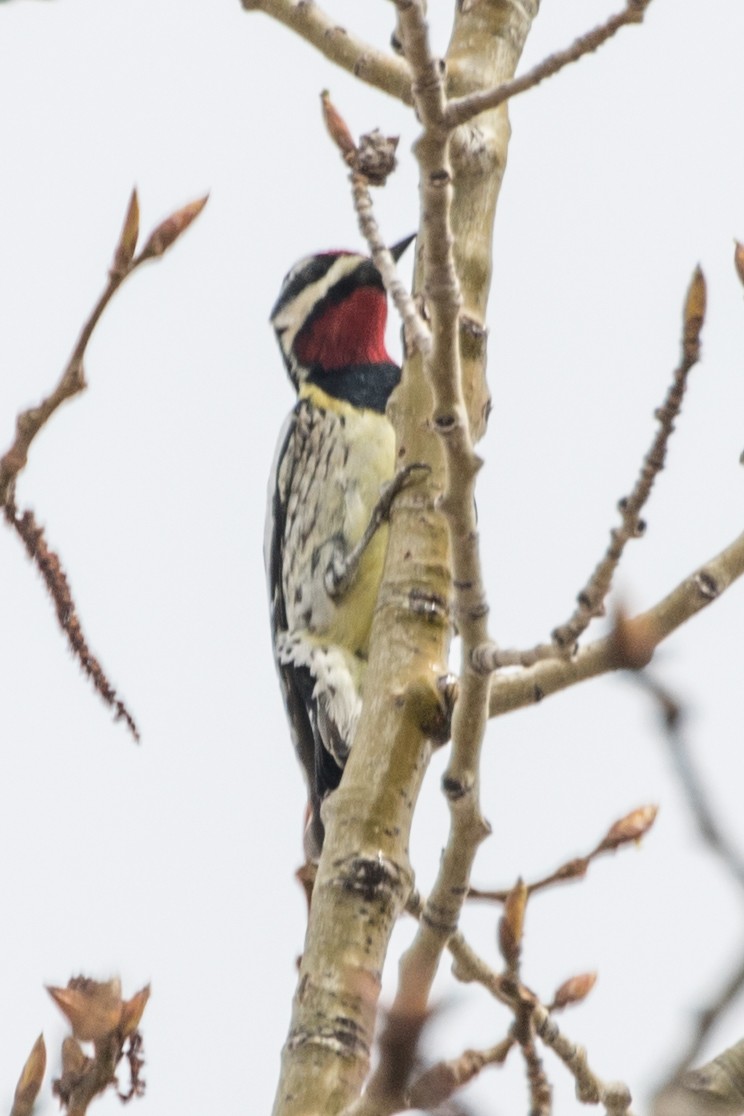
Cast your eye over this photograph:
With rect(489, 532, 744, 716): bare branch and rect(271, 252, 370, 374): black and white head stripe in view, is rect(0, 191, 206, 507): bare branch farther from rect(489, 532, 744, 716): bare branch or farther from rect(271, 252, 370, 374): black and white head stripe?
rect(271, 252, 370, 374): black and white head stripe

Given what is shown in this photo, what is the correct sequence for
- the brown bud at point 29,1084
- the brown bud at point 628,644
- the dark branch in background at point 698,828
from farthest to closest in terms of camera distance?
the brown bud at point 29,1084, the brown bud at point 628,644, the dark branch in background at point 698,828

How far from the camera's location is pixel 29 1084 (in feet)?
7.10

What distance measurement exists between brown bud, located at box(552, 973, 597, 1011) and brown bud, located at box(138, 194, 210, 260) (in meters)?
1.39

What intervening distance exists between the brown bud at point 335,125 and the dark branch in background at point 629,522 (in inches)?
40.5

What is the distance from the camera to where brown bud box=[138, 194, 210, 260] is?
2.47 meters

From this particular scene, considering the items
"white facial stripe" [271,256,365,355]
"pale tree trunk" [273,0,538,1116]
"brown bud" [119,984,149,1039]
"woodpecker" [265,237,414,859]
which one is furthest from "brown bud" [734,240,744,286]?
"white facial stripe" [271,256,365,355]

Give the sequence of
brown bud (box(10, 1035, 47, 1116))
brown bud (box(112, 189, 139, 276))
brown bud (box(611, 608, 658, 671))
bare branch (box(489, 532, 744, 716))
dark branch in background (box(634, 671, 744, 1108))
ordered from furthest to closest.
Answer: brown bud (box(112, 189, 139, 276)) < brown bud (box(10, 1035, 47, 1116)) < bare branch (box(489, 532, 744, 716)) < brown bud (box(611, 608, 658, 671)) < dark branch in background (box(634, 671, 744, 1108))

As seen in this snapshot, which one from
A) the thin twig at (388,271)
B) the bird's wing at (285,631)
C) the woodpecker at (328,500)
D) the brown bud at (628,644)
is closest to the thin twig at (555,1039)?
the brown bud at (628,644)

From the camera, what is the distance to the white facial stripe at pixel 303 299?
542 cm

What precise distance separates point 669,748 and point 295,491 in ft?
12.3

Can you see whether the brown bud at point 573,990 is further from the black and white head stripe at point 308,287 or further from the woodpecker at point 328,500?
the black and white head stripe at point 308,287

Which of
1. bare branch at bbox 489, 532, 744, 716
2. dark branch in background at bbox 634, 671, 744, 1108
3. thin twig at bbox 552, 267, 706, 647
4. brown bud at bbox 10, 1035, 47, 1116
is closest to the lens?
dark branch in background at bbox 634, 671, 744, 1108

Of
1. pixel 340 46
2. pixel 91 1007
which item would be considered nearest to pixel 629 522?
pixel 91 1007

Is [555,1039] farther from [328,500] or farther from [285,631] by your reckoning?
[285,631]
